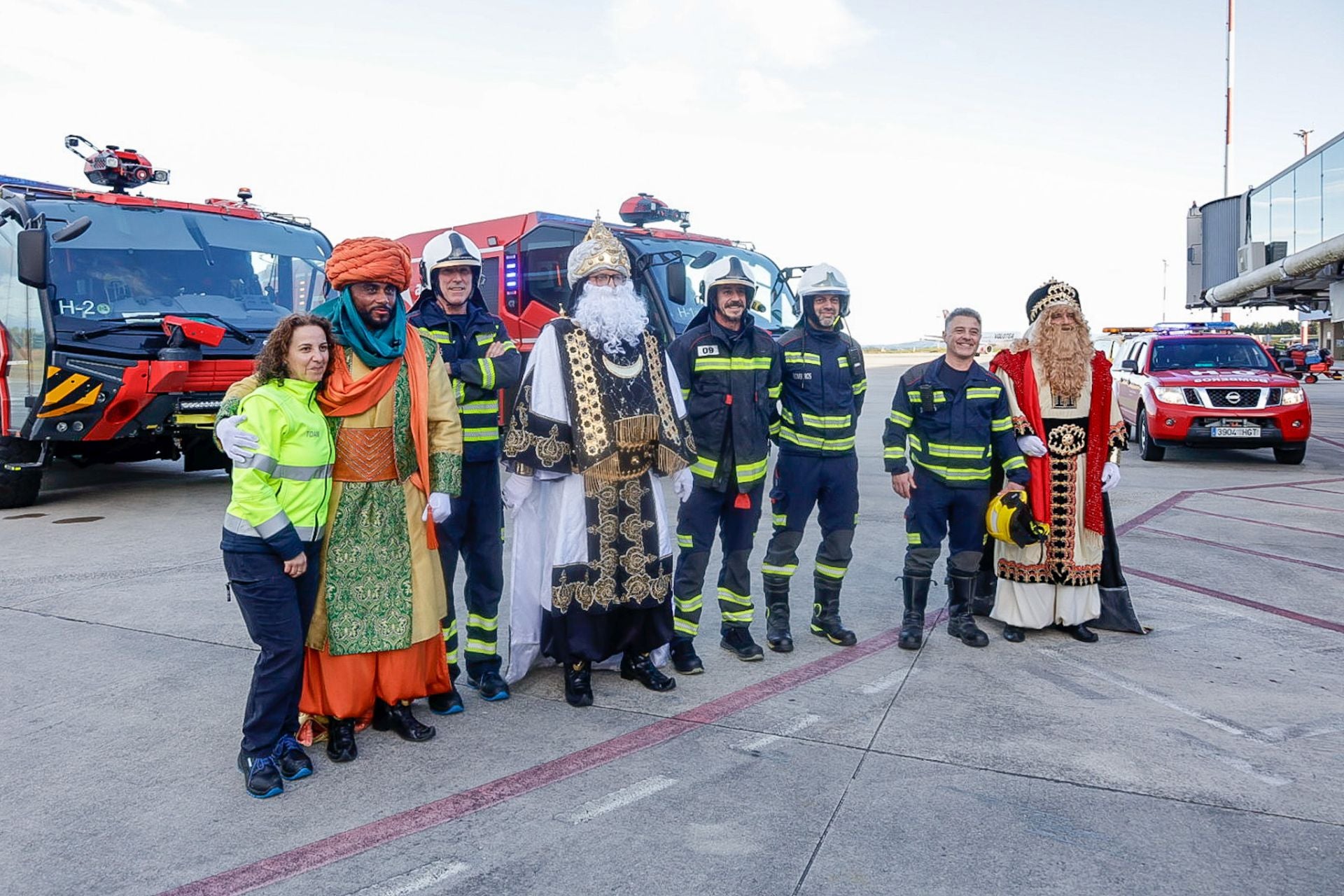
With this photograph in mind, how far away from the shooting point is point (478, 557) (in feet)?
15.8

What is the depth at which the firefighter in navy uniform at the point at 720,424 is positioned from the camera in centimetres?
509

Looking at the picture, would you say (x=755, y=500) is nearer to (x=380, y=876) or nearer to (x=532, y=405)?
(x=532, y=405)

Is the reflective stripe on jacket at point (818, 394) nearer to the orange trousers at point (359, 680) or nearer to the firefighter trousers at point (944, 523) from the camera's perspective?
the firefighter trousers at point (944, 523)

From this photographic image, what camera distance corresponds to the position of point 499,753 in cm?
398

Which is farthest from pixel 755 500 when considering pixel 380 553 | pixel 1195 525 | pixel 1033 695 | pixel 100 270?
pixel 100 270

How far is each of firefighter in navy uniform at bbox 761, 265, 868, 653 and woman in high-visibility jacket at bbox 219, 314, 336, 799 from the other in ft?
8.03

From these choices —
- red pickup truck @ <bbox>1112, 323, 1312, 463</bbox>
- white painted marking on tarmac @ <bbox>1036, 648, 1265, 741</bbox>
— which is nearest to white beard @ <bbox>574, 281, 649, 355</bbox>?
white painted marking on tarmac @ <bbox>1036, 648, 1265, 741</bbox>

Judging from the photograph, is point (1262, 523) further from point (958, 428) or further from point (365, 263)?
point (365, 263)

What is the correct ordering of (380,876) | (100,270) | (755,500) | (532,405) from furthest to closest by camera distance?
(100,270) → (755,500) → (532,405) → (380,876)

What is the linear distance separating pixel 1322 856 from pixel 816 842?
4.91 feet

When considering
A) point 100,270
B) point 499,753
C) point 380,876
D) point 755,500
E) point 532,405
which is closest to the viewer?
point 380,876

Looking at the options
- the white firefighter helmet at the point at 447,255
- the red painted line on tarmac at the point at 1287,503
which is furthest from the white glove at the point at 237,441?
the red painted line on tarmac at the point at 1287,503

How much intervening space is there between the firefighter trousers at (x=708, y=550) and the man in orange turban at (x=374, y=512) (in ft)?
4.44

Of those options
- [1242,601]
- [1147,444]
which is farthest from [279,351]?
[1147,444]
